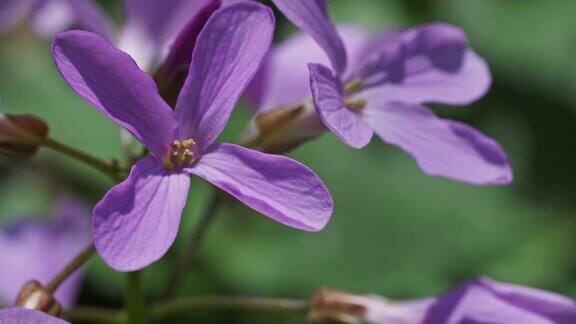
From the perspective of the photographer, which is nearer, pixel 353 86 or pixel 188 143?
pixel 188 143

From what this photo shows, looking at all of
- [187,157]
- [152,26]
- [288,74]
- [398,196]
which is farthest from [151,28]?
[398,196]

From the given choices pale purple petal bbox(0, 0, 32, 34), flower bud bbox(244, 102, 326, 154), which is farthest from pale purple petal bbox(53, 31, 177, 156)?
pale purple petal bbox(0, 0, 32, 34)

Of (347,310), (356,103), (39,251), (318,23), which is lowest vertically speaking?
(39,251)

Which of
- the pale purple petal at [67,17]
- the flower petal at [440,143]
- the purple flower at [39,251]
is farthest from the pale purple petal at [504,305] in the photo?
the purple flower at [39,251]

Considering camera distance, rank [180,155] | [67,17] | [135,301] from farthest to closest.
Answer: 1. [67,17]
2. [135,301]
3. [180,155]

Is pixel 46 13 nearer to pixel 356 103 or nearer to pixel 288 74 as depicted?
pixel 288 74

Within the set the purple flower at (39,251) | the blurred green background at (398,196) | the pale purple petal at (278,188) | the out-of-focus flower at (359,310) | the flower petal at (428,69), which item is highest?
the pale purple petal at (278,188)

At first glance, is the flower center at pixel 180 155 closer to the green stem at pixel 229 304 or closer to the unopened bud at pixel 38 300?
the unopened bud at pixel 38 300

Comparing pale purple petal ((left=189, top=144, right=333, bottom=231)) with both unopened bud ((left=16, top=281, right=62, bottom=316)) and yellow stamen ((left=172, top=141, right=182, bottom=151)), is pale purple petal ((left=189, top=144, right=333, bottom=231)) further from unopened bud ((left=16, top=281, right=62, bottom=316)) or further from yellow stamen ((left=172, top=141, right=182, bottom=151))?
unopened bud ((left=16, top=281, right=62, bottom=316))
